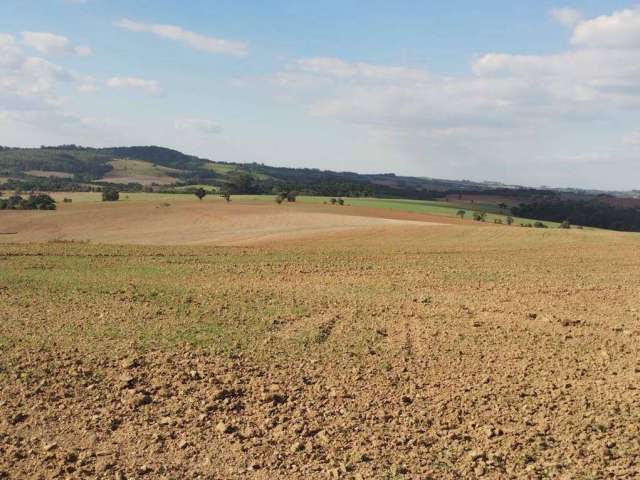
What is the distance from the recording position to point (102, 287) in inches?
668

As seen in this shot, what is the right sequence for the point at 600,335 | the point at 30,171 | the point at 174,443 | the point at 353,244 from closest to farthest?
the point at 174,443, the point at 600,335, the point at 353,244, the point at 30,171

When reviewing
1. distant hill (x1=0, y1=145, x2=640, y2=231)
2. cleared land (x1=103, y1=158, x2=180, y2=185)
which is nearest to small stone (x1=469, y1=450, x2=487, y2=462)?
distant hill (x1=0, y1=145, x2=640, y2=231)

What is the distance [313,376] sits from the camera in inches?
389

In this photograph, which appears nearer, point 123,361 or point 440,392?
point 440,392

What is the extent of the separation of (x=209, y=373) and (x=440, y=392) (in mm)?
3855

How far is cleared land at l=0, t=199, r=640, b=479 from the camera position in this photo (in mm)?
6996

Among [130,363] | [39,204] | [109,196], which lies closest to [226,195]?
[109,196]

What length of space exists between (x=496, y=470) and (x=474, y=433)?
0.98 metres

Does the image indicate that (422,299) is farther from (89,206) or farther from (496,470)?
(89,206)

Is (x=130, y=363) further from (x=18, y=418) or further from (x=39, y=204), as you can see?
(x=39, y=204)

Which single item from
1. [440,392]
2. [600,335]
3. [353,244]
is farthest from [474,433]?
[353,244]

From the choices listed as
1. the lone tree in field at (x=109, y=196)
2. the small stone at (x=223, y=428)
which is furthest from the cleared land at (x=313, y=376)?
the lone tree in field at (x=109, y=196)

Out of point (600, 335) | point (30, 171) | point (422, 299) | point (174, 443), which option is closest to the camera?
point (174, 443)

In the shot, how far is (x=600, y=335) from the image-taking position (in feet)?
42.5
